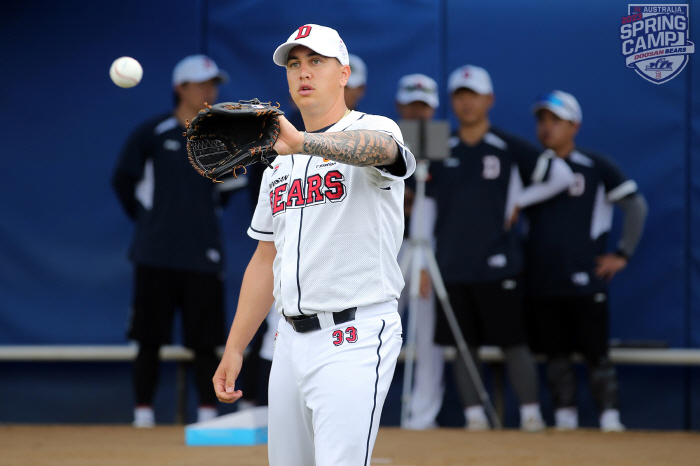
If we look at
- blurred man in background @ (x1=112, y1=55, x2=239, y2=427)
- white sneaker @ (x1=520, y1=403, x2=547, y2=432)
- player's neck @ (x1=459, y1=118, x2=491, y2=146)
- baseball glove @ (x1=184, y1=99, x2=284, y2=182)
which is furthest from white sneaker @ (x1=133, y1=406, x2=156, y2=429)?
baseball glove @ (x1=184, y1=99, x2=284, y2=182)

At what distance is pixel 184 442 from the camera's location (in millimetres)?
4848

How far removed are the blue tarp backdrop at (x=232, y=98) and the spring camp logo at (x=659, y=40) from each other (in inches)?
84.5

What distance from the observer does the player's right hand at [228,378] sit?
247 centimetres

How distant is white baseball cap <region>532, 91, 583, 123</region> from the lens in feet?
18.4

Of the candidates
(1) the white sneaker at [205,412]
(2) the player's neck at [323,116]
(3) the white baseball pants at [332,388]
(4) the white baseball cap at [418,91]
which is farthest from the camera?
(4) the white baseball cap at [418,91]

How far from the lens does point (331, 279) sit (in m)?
2.30

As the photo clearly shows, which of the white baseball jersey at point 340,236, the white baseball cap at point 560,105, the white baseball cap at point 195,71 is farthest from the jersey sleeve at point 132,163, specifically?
the white baseball jersey at point 340,236

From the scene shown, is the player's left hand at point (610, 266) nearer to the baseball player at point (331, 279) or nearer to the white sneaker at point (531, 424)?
the white sneaker at point (531, 424)

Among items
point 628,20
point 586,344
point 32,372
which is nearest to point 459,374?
point 586,344

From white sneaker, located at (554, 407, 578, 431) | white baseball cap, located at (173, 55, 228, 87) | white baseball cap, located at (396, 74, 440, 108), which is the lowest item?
white sneaker, located at (554, 407, 578, 431)

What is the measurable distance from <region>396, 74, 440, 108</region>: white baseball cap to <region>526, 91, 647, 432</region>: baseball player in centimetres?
69

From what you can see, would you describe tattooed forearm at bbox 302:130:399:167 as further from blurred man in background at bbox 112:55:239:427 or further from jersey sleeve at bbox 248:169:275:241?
blurred man in background at bbox 112:55:239:427

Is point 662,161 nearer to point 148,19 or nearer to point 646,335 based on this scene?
point 646,335

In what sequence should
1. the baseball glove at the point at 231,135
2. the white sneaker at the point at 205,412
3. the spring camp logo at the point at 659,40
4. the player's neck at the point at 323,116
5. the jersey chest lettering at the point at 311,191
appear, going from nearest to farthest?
the baseball glove at the point at 231,135 → the jersey chest lettering at the point at 311,191 → the player's neck at the point at 323,116 → the spring camp logo at the point at 659,40 → the white sneaker at the point at 205,412
